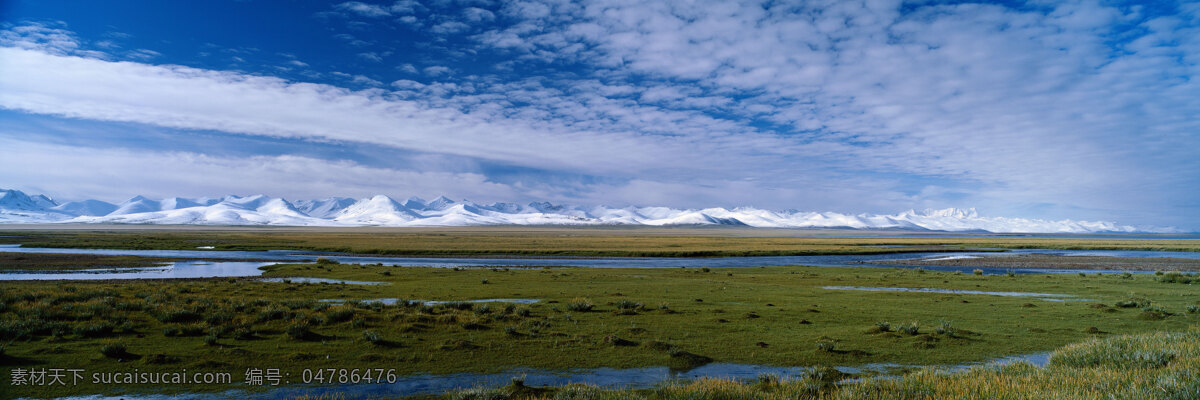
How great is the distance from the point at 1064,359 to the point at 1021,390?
5.45 metres

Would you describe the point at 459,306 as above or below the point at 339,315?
below

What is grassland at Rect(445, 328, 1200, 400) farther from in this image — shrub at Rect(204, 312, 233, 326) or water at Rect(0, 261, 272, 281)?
water at Rect(0, 261, 272, 281)

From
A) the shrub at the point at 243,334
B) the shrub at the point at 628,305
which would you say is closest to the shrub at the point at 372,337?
the shrub at the point at 243,334

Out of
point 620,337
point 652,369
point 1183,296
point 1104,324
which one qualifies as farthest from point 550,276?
point 1183,296

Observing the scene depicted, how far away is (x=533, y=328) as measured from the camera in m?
17.3

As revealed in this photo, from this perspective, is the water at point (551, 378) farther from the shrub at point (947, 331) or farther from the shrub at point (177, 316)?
the shrub at point (177, 316)

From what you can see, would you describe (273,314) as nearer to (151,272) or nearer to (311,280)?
(311,280)

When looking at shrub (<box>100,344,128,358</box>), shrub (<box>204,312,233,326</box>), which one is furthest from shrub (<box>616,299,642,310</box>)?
shrub (<box>100,344,128,358</box>)

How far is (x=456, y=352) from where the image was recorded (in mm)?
14367

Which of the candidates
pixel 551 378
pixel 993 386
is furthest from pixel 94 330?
pixel 993 386

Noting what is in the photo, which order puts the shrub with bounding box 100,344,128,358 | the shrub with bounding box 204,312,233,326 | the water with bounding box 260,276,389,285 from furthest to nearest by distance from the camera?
the water with bounding box 260,276,389,285
the shrub with bounding box 204,312,233,326
the shrub with bounding box 100,344,128,358

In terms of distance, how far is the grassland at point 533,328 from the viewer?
13375 mm

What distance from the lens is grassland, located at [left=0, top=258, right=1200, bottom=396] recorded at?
1338cm

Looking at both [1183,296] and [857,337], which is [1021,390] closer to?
[857,337]
